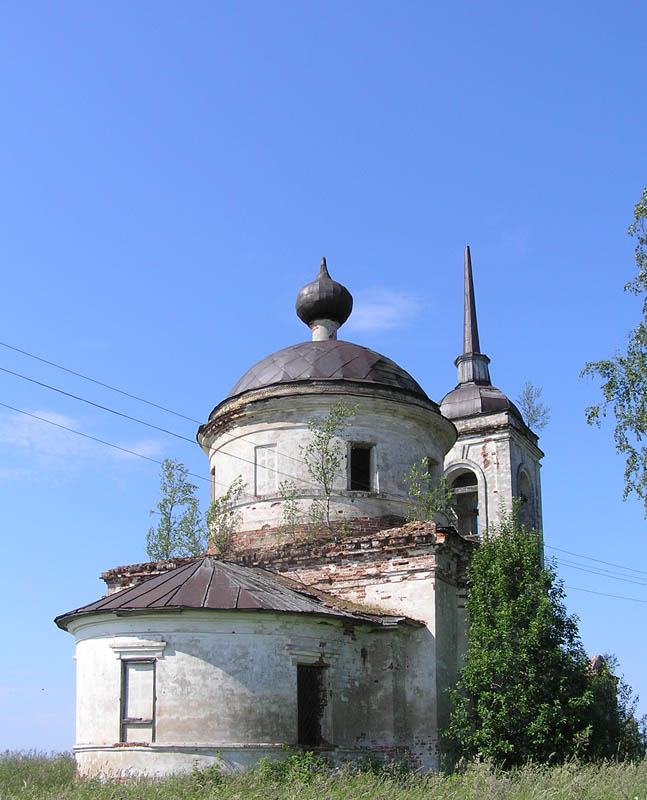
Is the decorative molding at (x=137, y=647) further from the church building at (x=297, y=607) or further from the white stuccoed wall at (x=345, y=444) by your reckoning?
the white stuccoed wall at (x=345, y=444)

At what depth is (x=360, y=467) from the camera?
15.4 m

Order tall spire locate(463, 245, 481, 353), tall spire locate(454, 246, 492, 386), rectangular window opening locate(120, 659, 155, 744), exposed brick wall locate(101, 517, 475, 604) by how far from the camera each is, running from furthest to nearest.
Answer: tall spire locate(463, 245, 481, 353) < tall spire locate(454, 246, 492, 386) < exposed brick wall locate(101, 517, 475, 604) < rectangular window opening locate(120, 659, 155, 744)

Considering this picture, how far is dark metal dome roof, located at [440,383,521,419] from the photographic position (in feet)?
73.5

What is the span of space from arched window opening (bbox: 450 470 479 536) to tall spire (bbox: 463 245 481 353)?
337 cm

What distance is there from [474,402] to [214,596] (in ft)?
40.7

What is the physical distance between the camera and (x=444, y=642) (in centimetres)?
1284

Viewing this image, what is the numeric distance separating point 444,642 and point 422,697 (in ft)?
2.75

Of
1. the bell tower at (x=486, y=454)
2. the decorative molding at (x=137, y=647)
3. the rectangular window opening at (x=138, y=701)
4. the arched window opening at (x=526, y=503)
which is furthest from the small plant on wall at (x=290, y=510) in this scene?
the arched window opening at (x=526, y=503)

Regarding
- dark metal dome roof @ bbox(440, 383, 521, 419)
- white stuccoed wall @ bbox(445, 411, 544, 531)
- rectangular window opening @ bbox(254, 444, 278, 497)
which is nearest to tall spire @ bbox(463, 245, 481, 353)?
dark metal dome roof @ bbox(440, 383, 521, 419)

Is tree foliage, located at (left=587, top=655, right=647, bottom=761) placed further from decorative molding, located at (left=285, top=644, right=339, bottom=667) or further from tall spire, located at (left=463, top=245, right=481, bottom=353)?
tall spire, located at (left=463, top=245, right=481, bottom=353)

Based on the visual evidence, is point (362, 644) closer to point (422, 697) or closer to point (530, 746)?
point (422, 697)

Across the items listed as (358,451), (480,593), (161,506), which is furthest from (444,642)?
(161,506)

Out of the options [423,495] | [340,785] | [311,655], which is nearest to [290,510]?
[423,495]

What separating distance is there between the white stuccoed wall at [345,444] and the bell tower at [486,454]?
618 cm
